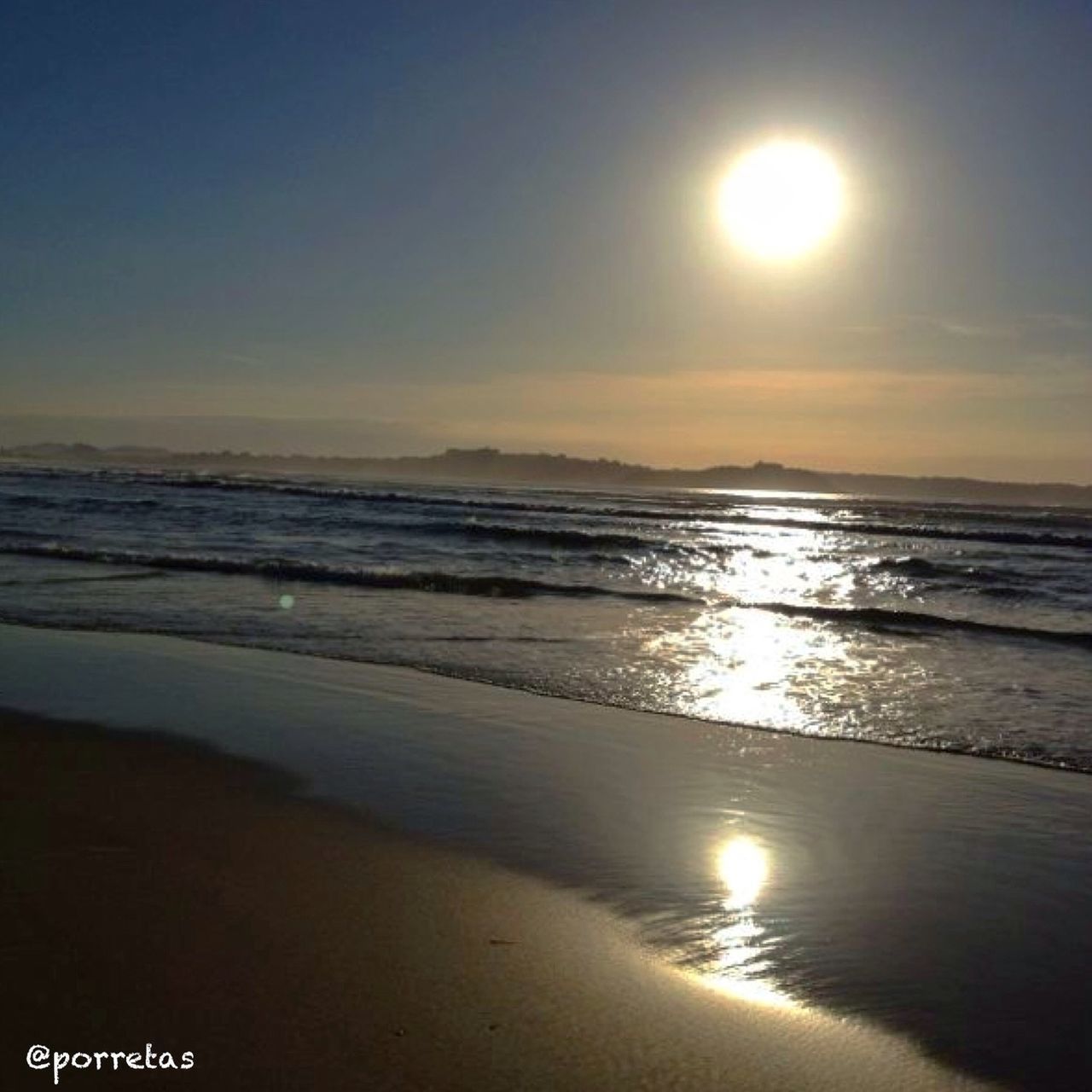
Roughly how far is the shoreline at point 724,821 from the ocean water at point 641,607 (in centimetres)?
114

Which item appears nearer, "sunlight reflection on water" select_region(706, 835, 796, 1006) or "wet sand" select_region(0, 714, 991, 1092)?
"wet sand" select_region(0, 714, 991, 1092)

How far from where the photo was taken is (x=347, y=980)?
3.80 metres

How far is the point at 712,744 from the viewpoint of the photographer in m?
7.79

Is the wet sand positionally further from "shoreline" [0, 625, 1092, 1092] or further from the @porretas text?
"shoreline" [0, 625, 1092, 1092]

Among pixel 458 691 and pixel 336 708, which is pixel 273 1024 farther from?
pixel 458 691

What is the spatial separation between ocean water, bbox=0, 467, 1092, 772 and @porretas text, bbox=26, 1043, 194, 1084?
19.3ft

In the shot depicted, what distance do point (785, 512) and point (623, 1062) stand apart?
48.6 meters

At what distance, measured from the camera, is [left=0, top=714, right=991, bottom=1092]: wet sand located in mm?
3322

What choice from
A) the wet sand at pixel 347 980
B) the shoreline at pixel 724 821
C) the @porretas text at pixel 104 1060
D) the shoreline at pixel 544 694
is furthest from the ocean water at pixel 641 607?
the @porretas text at pixel 104 1060

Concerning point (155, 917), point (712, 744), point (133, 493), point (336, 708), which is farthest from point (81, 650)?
point (133, 493)

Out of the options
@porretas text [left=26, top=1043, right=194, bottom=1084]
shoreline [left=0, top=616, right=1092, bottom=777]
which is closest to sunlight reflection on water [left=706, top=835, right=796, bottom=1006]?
@porretas text [left=26, top=1043, right=194, bottom=1084]

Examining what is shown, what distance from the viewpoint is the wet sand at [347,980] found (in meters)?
3.32

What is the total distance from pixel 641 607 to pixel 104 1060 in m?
13.1

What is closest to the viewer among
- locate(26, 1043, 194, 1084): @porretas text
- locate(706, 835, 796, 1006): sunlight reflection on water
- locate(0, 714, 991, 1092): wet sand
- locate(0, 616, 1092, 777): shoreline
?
locate(26, 1043, 194, 1084): @porretas text
